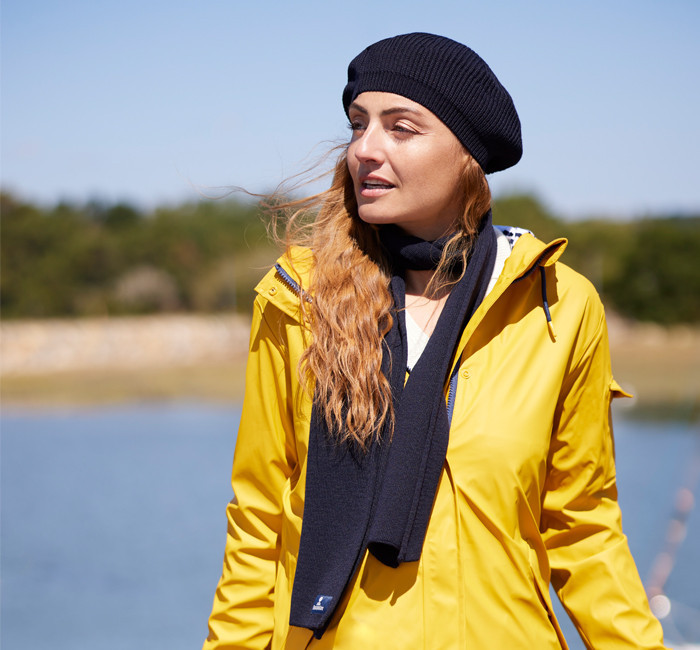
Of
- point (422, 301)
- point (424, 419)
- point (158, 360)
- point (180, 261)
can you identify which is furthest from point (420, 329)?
point (180, 261)

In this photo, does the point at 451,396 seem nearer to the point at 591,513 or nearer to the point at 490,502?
the point at 490,502

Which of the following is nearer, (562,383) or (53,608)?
(562,383)

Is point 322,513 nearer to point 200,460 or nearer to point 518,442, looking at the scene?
point 518,442

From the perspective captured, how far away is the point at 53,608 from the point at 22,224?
2431cm

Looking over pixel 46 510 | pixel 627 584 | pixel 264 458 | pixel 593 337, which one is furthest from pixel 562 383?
pixel 46 510

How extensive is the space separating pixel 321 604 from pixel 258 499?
0.75ft

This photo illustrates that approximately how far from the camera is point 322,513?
1392 mm

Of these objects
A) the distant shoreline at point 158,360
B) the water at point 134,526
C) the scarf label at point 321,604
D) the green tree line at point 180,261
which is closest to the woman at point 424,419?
the scarf label at point 321,604

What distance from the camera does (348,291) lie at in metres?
1.50

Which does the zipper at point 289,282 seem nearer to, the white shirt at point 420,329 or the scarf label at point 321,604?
the white shirt at point 420,329

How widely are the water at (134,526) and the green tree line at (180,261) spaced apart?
1357cm

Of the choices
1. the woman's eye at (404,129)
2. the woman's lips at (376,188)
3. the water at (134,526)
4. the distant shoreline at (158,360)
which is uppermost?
the woman's eye at (404,129)

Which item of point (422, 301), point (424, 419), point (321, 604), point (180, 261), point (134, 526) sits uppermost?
point (422, 301)

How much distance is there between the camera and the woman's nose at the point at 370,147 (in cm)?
147
